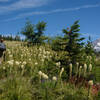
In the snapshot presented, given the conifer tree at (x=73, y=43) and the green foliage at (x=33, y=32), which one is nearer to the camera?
the conifer tree at (x=73, y=43)

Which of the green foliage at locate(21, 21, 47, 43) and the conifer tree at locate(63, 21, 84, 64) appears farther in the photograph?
the green foliage at locate(21, 21, 47, 43)

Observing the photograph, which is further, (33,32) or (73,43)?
(33,32)

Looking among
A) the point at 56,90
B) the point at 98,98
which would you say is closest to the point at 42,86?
the point at 56,90

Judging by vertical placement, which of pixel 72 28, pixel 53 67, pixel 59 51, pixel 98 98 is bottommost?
pixel 98 98

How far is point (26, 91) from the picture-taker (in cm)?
532

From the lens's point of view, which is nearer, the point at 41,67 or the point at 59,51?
the point at 41,67

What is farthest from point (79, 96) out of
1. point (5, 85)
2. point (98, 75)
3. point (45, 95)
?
point (98, 75)

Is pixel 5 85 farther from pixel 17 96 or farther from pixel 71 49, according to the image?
pixel 71 49

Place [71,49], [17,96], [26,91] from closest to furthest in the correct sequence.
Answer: [17,96]
[26,91]
[71,49]

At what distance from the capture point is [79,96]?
5.14 meters

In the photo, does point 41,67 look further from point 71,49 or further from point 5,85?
point 5,85

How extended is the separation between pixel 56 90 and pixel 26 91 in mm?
924

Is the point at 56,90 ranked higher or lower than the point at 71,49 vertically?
lower

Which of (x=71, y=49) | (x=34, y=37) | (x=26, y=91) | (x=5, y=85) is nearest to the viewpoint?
(x=26, y=91)
